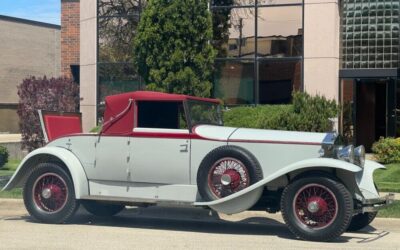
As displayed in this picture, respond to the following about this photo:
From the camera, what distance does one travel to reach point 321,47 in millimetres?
19422

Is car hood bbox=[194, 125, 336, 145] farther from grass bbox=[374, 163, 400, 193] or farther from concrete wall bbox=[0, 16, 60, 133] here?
concrete wall bbox=[0, 16, 60, 133]

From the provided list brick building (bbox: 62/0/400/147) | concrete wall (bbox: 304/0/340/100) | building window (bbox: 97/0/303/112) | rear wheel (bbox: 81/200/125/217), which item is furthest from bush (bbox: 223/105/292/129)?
rear wheel (bbox: 81/200/125/217)

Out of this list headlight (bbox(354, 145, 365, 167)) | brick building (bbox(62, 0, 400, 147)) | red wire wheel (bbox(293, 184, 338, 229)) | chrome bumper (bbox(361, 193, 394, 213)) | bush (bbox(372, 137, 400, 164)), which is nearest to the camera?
red wire wheel (bbox(293, 184, 338, 229))

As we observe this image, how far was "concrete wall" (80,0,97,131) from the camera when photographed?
860 inches

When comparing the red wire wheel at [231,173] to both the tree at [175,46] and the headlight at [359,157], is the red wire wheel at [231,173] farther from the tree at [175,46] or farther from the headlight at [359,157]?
the tree at [175,46]

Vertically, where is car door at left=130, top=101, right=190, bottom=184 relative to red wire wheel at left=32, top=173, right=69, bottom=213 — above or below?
above

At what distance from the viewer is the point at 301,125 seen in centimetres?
1494

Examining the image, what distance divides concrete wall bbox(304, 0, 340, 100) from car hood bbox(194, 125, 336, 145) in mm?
10512

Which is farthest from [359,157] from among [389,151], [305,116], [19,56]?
[19,56]

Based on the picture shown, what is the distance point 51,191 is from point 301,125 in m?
6.69

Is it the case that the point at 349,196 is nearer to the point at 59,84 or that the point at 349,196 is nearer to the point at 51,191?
the point at 51,191

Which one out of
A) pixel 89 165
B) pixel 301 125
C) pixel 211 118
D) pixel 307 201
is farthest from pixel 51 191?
pixel 301 125

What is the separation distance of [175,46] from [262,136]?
21.6ft

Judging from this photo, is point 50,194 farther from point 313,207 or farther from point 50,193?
point 313,207
